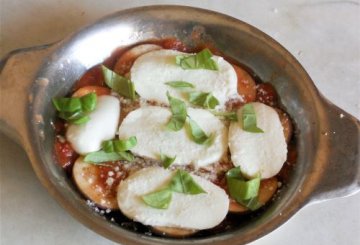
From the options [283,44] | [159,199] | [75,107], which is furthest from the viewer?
[283,44]

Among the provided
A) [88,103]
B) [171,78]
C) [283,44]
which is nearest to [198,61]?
[171,78]

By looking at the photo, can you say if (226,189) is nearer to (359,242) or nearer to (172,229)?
(172,229)

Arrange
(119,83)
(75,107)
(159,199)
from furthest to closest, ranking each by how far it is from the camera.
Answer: (119,83)
(75,107)
(159,199)

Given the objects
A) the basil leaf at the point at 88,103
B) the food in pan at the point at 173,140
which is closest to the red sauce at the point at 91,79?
the food in pan at the point at 173,140

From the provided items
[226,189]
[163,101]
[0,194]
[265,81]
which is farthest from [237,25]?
[0,194]

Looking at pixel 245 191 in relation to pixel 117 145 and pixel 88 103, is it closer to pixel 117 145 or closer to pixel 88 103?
pixel 117 145

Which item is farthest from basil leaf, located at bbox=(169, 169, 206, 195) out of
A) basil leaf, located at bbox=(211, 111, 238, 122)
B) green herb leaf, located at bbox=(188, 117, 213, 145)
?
basil leaf, located at bbox=(211, 111, 238, 122)
